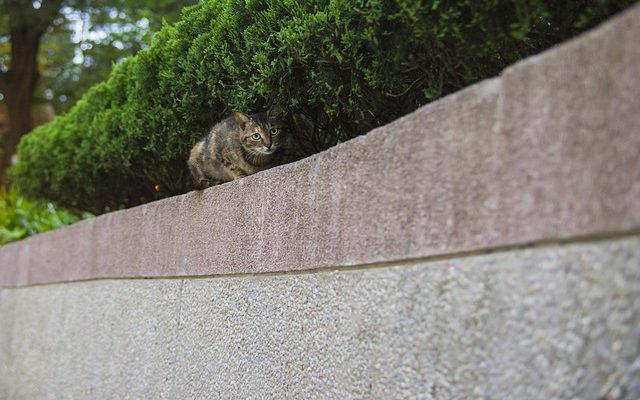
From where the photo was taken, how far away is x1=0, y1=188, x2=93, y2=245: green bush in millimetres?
9664

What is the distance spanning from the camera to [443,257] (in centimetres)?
244

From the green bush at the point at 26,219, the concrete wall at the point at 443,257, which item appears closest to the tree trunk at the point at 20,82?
the green bush at the point at 26,219

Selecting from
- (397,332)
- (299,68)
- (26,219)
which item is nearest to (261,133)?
(299,68)

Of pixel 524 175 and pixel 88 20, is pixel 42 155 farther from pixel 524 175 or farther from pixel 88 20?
pixel 88 20

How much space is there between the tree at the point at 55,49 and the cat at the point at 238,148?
6.76 metres

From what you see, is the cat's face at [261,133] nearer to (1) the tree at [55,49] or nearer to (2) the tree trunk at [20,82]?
(1) the tree at [55,49]

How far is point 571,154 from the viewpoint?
1.96m

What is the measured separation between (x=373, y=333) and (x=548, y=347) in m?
0.91

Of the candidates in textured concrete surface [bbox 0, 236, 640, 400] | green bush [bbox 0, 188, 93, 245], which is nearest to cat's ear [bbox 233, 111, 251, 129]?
textured concrete surface [bbox 0, 236, 640, 400]

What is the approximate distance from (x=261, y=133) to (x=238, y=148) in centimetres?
34

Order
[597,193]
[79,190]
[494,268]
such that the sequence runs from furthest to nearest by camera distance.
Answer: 1. [79,190]
2. [494,268]
3. [597,193]

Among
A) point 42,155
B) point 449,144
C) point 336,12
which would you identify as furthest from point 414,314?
point 42,155

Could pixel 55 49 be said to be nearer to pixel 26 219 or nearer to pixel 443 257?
pixel 26 219

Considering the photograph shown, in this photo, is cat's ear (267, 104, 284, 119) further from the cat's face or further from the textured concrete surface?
the textured concrete surface
